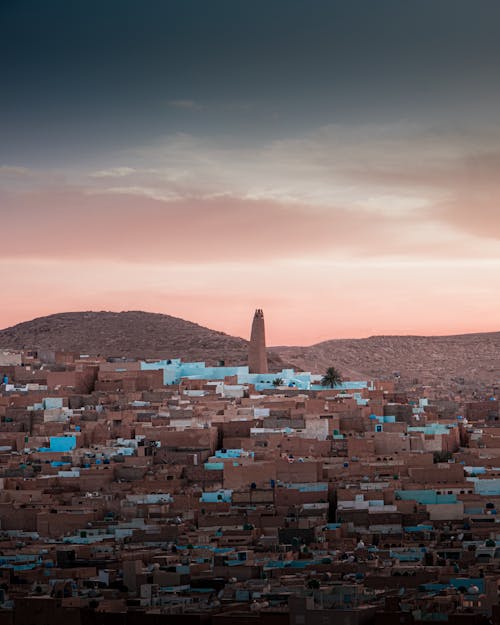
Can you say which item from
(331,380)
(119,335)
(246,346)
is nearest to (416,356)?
(119,335)

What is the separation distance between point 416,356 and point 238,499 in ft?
166

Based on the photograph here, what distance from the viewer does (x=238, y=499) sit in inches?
1278

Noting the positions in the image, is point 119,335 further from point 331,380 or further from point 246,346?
point 331,380

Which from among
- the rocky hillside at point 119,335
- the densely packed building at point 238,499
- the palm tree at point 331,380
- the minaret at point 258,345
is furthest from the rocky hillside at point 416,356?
the densely packed building at point 238,499

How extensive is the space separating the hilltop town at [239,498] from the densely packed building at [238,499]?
0.15 ft

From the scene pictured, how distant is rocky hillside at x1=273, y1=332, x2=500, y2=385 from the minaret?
19.7m

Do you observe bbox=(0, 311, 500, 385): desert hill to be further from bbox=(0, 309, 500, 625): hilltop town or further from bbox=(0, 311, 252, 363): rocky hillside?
bbox=(0, 309, 500, 625): hilltop town

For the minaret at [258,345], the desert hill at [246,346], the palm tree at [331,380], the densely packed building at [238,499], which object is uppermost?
the desert hill at [246,346]

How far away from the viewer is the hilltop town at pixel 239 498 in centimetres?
2230

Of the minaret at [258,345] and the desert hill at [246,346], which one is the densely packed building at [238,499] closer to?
the minaret at [258,345]

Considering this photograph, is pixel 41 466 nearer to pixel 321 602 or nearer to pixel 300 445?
pixel 300 445

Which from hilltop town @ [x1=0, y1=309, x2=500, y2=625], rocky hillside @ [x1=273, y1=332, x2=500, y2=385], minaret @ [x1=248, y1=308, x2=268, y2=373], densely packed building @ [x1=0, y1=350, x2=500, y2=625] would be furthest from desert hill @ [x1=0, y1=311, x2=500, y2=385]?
densely packed building @ [x1=0, y1=350, x2=500, y2=625]

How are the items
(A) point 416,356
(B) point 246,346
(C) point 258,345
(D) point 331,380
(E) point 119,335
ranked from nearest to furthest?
(D) point 331,380
(C) point 258,345
(B) point 246,346
(E) point 119,335
(A) point 416,356

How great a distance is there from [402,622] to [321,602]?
133cm
